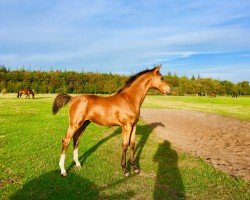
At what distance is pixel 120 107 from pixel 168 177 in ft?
8.45

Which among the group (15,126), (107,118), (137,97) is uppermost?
(137,97)

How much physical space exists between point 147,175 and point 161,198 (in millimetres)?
2127

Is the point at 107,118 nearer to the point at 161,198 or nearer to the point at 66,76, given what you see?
the point at 161,198

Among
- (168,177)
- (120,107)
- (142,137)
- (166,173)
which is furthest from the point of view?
(142,137)

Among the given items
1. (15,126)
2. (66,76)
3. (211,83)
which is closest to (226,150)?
(15,126)

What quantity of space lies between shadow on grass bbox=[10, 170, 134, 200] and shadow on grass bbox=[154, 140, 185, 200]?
85cm

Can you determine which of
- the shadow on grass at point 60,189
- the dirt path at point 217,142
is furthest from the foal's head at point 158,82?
the shadow on grass at point 60,189

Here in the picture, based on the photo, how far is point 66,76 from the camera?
10238cm

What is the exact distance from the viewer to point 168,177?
984 cm

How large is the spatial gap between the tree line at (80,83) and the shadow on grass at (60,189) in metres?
77.0

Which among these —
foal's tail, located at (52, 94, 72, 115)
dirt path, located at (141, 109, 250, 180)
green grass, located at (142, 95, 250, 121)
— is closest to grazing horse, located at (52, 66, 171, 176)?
foal's tail, located at (52, 94, 72, 115)

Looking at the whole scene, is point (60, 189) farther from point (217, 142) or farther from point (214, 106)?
point (214, 106)

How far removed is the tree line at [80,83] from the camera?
91188 mm

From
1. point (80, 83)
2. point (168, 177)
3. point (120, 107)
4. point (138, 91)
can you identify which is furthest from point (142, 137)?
point (80, 83)
